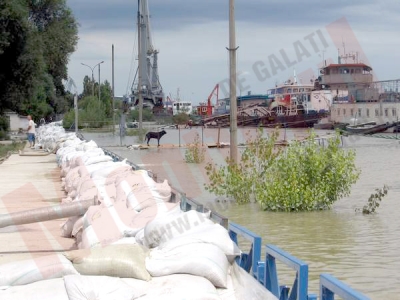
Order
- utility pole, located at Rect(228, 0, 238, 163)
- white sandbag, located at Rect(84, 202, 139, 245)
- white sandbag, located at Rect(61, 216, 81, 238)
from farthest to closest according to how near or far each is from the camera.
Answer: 1. utility pole, located at Rect(228, 0, 238, 163)
2. white sandbag, located at Rect(61, 216, 81, 238)
3. white sandbag, located at Rect(84, 202, 139, 245)

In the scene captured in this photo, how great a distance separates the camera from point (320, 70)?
84.4 m

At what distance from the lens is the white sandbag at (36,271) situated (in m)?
6.27

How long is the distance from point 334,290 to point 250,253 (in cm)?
185

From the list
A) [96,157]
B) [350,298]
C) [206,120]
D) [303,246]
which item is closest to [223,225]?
[350,298]

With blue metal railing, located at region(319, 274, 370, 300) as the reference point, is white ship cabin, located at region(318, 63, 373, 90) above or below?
above

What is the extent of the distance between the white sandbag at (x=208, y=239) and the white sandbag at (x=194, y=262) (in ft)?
0.25

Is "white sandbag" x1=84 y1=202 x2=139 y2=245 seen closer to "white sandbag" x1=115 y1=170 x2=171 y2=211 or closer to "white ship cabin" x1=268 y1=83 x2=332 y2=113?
"white sandbag" x1=115 y1=170 x2=171 y2=211

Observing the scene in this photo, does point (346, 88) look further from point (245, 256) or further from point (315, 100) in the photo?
point (245, 256)

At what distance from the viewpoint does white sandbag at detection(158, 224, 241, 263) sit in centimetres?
647

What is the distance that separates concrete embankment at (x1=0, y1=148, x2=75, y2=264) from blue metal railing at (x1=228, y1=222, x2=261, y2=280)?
2.83m

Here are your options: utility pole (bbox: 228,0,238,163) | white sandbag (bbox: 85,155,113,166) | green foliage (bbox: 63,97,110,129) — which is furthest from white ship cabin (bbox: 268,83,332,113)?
white sandbag (bbox: 85,155,113,166)

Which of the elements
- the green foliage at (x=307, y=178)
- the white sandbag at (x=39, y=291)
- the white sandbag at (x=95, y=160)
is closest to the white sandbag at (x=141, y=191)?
the white sandbag at (x=39, y=291)

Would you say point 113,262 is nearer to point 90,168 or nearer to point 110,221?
point 110,221

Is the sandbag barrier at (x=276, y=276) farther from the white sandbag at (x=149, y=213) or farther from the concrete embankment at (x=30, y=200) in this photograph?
the concrete embankment at (x=30, y=200)
